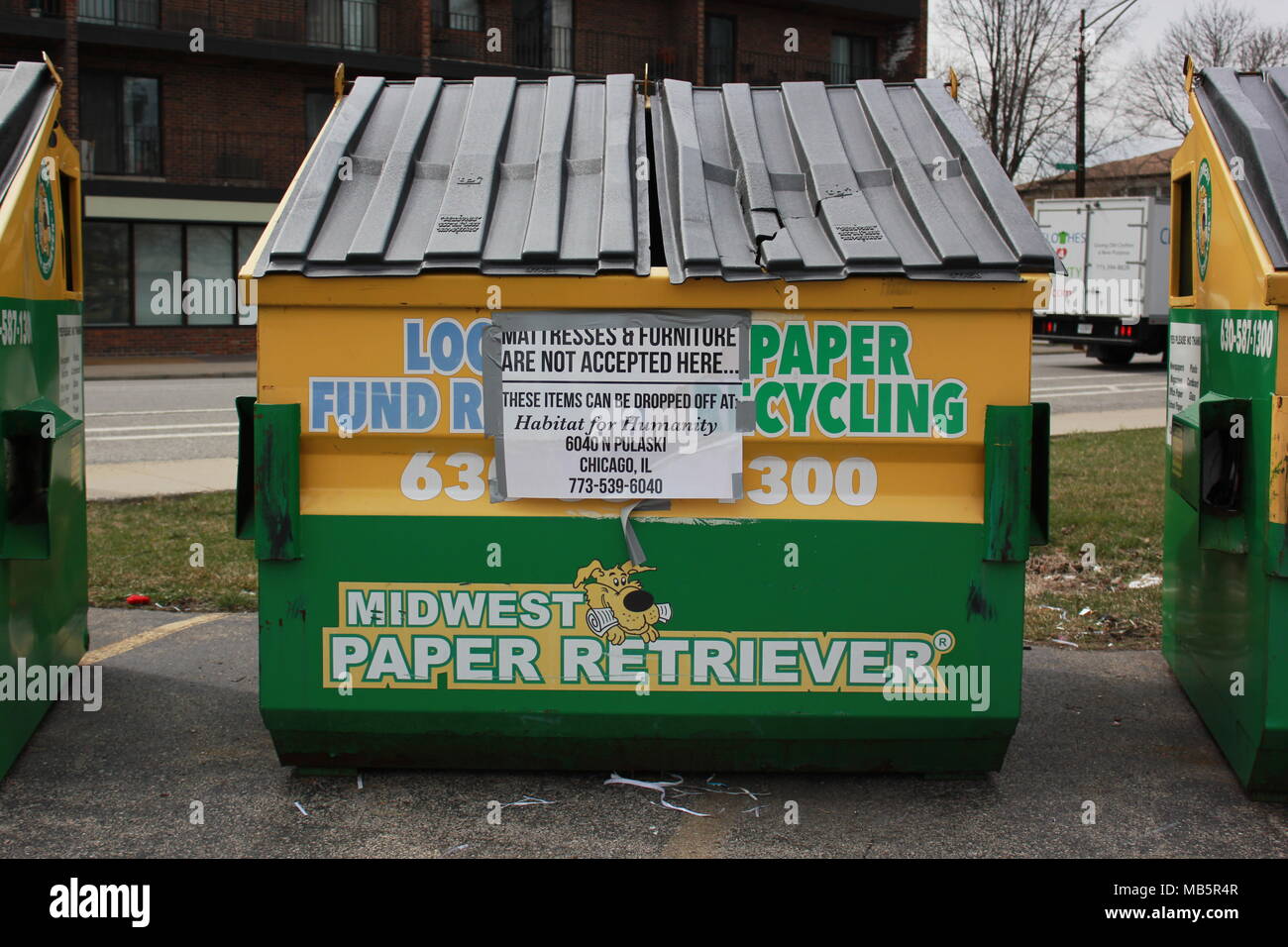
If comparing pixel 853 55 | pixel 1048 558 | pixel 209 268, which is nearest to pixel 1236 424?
pixel 1048 558

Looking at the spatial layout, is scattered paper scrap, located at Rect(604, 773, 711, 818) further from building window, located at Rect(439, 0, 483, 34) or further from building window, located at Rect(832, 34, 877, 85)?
building window, located at Rect(832, 34, 877, 85)

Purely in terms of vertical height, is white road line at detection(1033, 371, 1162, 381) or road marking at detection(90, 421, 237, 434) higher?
white road line at detection(1033, 371, 1162, 381)

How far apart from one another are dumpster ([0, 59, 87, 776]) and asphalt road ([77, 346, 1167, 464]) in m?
6.89

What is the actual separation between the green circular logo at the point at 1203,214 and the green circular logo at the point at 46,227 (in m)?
3.94

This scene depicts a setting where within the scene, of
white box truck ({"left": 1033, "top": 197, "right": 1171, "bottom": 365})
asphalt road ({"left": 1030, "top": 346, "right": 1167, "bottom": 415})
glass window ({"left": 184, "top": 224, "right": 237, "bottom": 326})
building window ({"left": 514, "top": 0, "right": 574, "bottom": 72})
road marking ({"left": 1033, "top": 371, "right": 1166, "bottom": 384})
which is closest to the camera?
asphalt road ({"left": 1030, "top": 346, "right": 1167, "bottom": 415})

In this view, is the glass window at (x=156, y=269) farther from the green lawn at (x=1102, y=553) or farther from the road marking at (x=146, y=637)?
the road marking at (x=146, y=637)

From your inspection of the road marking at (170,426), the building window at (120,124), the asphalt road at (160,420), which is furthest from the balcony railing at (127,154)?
the road marking at (170,426)

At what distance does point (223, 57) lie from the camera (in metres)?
27.8

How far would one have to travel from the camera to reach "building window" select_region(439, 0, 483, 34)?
30.0 meters

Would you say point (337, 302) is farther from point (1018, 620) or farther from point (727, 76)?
point (727, 76)

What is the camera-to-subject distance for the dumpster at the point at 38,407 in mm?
4145

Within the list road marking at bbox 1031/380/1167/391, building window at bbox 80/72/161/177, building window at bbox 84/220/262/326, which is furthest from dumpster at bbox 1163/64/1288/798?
building window at bbox 80/72/161/177

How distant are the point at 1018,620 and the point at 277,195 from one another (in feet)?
88.5

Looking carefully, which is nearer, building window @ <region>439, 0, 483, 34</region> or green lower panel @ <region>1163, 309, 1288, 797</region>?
green lower panel @ <region>1163, 309, 1288, 797</region>
